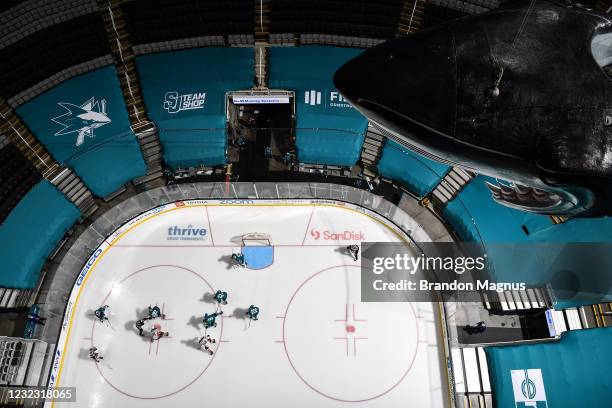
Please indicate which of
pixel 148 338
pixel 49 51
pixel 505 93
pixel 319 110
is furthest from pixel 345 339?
pixel 49 51

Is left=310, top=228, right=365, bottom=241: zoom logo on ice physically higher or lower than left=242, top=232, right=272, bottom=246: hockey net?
higher

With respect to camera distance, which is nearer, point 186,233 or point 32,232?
point 32,232

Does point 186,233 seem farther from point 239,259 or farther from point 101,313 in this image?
point 101,313

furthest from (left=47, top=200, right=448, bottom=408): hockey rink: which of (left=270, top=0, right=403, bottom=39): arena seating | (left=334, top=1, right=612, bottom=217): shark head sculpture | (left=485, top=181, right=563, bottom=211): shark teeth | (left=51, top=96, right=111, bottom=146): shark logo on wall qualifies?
(left=334, top=1, right=612, bottom=217): shark head sculpture

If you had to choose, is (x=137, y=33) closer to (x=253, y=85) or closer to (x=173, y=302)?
(x=253, y=85)

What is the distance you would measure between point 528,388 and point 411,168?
7.12 meters

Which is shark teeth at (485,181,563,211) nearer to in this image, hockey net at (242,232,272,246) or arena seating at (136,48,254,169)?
hockey net at (242,232,272,246)

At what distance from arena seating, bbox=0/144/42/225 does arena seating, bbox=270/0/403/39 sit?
30.4ft

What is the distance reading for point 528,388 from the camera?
11.8 meters

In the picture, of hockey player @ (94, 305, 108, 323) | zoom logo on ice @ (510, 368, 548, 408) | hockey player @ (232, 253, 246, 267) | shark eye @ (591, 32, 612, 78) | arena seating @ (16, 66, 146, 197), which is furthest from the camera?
arena seating @ (16, 66, 146, 197)

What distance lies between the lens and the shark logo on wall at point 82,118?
14.5 m

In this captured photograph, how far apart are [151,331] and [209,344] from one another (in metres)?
1.65

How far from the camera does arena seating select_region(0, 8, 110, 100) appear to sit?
14586 millimetres

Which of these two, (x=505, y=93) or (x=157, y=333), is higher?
(x=505, y=93)
